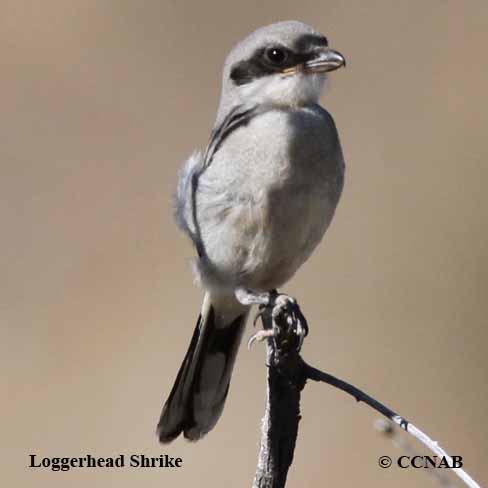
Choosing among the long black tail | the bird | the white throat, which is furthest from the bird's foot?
the long black tail

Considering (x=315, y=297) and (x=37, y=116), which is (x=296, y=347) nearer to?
(x=315, y=297)

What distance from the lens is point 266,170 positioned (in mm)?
3611

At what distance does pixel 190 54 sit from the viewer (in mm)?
6234

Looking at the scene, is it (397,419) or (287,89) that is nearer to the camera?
(397,419)

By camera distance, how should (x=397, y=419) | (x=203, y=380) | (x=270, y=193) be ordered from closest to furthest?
(x=397, y=419), (x=270, y=193), (x=203, y=380)

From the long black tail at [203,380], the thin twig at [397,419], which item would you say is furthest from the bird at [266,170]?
the thin twig at [397,419]

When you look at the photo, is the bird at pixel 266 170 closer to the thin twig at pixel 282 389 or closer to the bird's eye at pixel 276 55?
the bird's eye at pixel 276 55

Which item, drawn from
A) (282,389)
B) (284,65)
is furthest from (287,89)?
(282,389)

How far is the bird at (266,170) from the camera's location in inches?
143

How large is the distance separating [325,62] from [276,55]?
6.2 inches

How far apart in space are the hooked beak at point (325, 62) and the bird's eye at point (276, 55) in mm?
75

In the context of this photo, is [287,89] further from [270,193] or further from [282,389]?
[282,389]

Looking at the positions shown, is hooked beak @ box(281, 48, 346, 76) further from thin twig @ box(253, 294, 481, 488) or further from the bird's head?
thin twig @ box(253, 294, 481, 488)

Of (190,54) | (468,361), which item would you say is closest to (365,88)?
(190,54)
